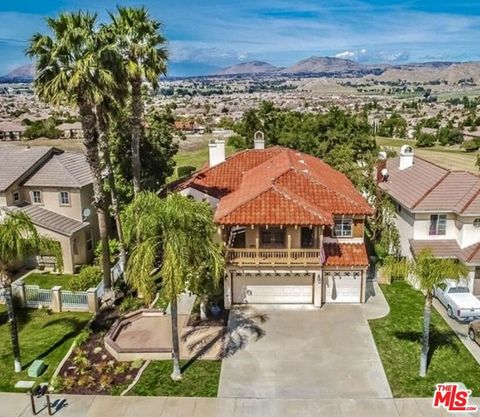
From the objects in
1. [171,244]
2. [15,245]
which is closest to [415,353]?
[171,244]

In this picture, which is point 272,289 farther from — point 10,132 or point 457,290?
point 10,132

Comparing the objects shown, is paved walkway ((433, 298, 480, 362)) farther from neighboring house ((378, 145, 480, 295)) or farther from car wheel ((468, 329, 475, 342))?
neighboring house ((378, 145, 480, 295))

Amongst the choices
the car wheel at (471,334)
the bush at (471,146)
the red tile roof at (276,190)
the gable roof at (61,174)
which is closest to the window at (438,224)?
the red tile roof at (276,190)

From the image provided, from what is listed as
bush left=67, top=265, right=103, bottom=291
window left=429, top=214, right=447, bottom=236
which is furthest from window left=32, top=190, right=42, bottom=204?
window left=429, top=214, right=447, bottom=236

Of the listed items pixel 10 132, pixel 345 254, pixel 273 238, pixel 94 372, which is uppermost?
pixel 10 132

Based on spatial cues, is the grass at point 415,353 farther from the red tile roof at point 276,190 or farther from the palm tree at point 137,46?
the palm tree at point 137,46

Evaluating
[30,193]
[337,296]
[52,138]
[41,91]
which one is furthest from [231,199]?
[52,138]
